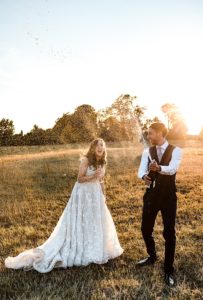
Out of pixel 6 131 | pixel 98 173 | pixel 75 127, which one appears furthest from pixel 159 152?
pixel 6 131

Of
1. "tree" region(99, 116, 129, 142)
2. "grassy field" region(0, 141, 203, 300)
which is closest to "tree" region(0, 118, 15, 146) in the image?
"tree" region(99, 116, 129, 142)

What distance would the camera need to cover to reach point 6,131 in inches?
2763

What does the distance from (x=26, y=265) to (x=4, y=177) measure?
14.0 m

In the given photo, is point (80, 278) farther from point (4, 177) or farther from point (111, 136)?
point (111, 136)

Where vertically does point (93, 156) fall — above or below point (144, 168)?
above

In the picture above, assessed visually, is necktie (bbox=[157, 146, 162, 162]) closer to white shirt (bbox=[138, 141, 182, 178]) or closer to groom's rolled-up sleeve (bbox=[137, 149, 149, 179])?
white shirt (bbox=[138, 141, 182, 178])

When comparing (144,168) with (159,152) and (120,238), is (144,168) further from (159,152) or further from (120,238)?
(120,238)

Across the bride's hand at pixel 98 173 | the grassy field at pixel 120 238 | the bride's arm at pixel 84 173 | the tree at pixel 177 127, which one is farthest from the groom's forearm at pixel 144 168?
the tree at pixel 177 127

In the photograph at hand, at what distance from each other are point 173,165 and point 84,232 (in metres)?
2.67

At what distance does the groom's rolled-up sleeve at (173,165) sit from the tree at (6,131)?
186 ft

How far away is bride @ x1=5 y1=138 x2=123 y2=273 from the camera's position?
7832 millimetres

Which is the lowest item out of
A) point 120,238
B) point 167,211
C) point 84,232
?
point 120,238

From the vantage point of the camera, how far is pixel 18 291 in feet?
21.7

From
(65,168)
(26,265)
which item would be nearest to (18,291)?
(26,265)
